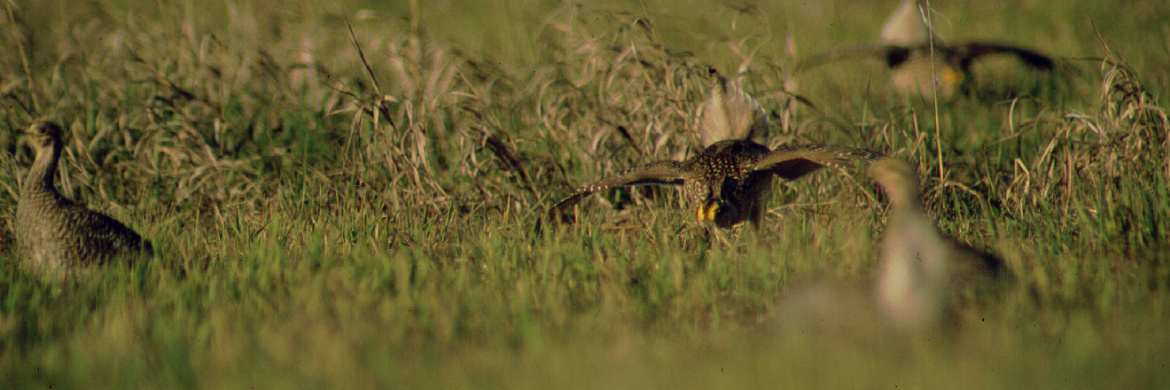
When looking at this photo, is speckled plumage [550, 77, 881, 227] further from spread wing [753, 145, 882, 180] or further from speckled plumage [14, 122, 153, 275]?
speckled plumage [14, 122, 153, 275]

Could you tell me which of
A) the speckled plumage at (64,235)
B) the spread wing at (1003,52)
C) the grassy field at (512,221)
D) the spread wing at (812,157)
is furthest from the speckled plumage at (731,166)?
the spread wing at (1003,52)

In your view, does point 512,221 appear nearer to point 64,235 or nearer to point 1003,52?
point 64,235

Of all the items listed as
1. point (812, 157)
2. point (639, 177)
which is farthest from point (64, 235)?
point (812, 157)

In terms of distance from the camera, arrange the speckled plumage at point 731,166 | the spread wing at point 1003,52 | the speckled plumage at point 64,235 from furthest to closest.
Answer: the spread wing at point 1003,52 → the speckled plumage at point 731,166 → the speckled plumage at point 64,235

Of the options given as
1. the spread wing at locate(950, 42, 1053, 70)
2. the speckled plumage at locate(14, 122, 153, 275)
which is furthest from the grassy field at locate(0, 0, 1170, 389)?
the spread wing at locate(950, 42, 1053, 70)

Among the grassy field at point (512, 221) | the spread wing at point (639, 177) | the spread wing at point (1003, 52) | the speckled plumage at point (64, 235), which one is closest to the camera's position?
the grassy field at point (512, 221)

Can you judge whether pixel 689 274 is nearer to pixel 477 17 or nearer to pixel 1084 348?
pixel 1084 348

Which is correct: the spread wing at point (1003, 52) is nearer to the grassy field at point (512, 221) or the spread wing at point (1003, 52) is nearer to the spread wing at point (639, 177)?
the grassy field at point (512, 221)

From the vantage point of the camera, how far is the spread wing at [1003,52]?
626cm

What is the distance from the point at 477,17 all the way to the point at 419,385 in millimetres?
8626

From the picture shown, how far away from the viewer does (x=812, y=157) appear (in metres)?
3.81

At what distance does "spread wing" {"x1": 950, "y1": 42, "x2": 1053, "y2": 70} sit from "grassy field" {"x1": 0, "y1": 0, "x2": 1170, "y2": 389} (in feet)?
0.87

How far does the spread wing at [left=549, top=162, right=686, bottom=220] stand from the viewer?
4191 mm

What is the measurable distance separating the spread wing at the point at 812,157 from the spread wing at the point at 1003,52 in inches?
113
